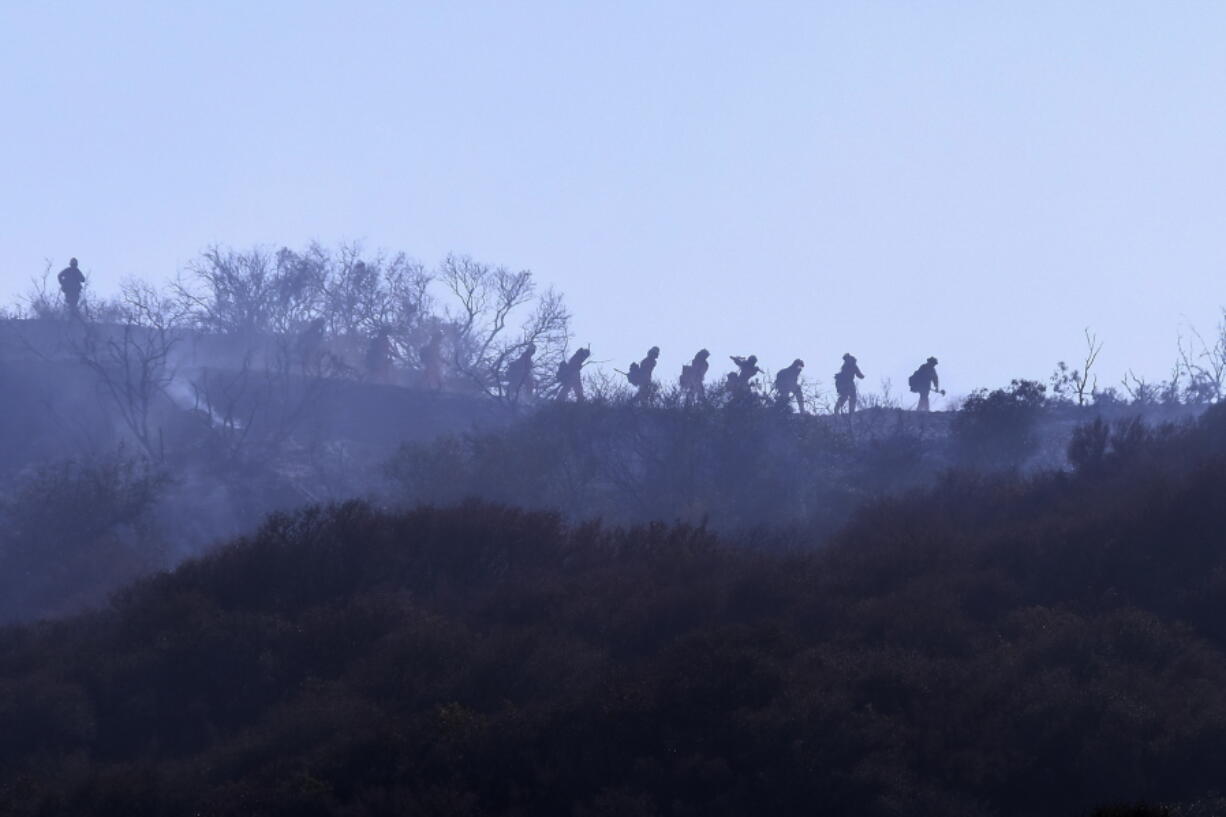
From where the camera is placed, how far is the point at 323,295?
165ft

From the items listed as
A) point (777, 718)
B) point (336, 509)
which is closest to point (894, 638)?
point (777, 718)

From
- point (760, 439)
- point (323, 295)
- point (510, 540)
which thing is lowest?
point (510, 540)

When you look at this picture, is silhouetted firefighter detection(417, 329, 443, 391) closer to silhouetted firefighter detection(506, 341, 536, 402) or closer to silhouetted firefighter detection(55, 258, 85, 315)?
silhouetted firefighter detection(506, 341, 536, 402)

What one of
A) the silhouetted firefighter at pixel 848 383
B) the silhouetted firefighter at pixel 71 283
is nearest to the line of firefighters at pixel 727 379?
the silhouetted firefighter at pixel 848 383

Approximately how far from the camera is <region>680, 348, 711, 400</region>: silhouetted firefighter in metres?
36.5

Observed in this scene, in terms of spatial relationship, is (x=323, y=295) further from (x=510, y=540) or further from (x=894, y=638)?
(x=894, y=638)

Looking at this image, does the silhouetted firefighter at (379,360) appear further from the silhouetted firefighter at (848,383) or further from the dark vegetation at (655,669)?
the dark vegetation at (655,669)

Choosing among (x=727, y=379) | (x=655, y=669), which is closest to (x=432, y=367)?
(x=727, y=379)

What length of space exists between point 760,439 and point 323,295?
2065cm

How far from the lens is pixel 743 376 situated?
37906 mm

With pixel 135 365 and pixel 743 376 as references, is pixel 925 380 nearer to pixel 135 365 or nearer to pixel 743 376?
pixel 743 376

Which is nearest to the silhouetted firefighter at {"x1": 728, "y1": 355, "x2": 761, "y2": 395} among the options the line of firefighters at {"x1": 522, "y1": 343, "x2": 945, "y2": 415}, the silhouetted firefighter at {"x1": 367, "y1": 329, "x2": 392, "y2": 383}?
the line of firefighters at {"x1": 522, "y1": 343, "x2": 945, "y2": 415}

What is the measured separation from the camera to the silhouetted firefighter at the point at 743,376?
119 feet

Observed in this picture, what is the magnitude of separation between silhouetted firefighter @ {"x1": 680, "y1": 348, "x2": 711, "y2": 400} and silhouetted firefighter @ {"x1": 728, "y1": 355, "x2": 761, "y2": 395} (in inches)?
28.3
